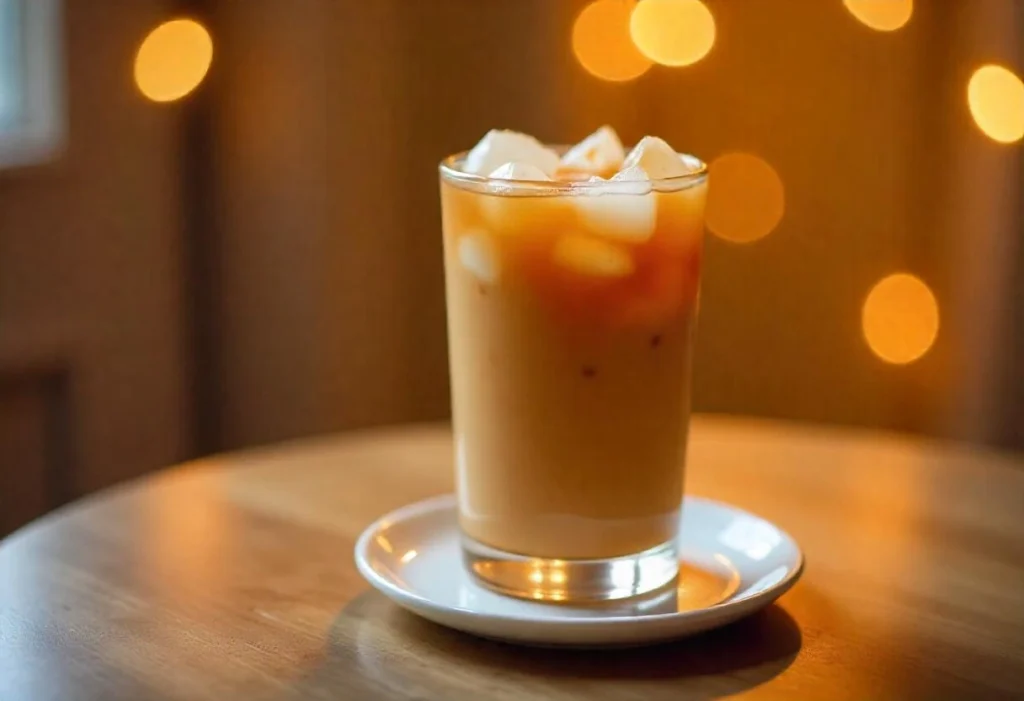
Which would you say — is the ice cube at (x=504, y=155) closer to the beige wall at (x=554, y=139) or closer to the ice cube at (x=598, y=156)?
the ice cube at (x=598, y=156)

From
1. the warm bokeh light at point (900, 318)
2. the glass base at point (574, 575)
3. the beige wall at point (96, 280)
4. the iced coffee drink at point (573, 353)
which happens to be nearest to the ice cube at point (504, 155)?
the iced coffee drink at point (573, 353)

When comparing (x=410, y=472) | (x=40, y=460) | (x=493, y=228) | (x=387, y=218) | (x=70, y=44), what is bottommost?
(x=40, y=460)

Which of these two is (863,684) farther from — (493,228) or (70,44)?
(70,44)

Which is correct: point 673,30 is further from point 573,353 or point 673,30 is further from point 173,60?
point 573,353

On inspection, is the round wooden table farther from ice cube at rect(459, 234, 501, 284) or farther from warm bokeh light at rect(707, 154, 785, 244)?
warm bokeh light at rect(707, 154, 785, 244)

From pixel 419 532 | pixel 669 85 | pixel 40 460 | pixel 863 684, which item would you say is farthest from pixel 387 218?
pixel 863 684

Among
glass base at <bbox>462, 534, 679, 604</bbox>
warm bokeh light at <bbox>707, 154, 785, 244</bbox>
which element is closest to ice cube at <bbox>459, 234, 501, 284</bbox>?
glass base at <bbox>462, 534, 679, 604</bbox>
